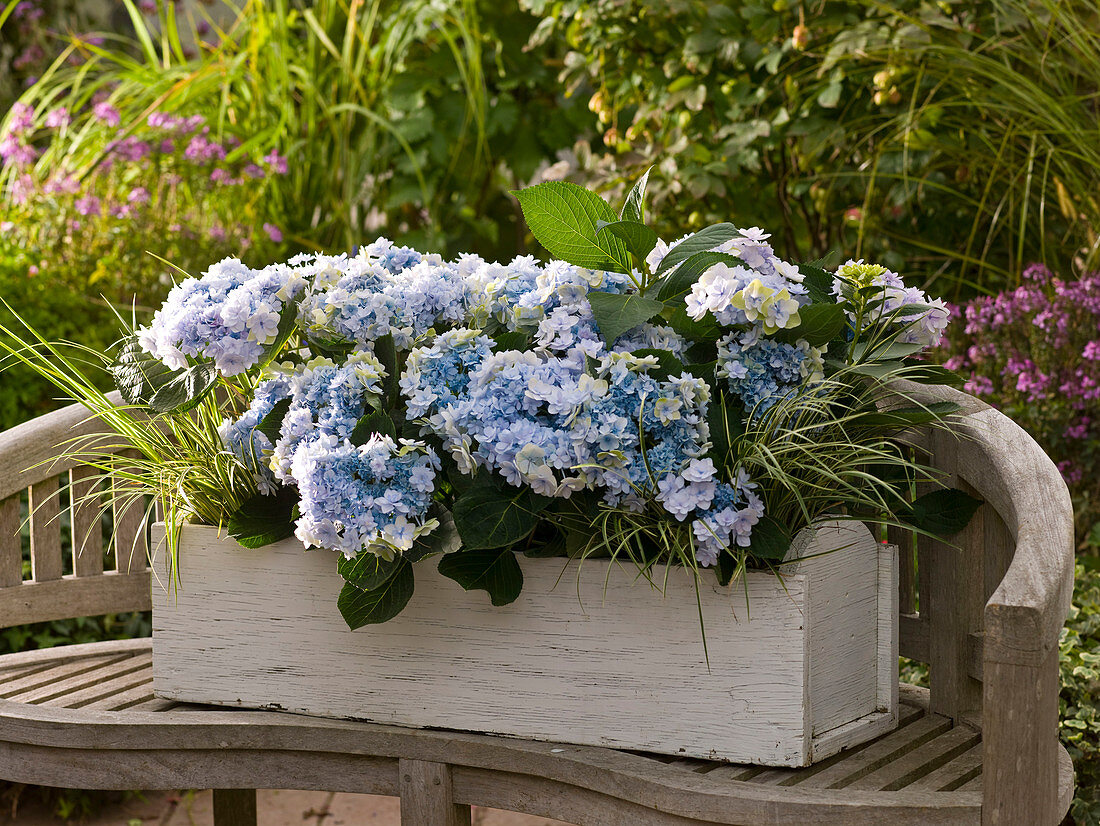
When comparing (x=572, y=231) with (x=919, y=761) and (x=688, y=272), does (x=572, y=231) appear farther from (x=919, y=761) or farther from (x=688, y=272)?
(x=919, y=761)

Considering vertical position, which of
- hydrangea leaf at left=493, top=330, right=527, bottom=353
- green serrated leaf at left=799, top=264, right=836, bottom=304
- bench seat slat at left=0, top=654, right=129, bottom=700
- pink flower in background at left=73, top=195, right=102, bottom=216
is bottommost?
bench seat slat at left=0, top=654, right=129, bottom=700

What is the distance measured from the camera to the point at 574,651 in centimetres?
119

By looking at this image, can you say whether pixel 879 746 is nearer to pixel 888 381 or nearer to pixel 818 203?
pixel 888 381

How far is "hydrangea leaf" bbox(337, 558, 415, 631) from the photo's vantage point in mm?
1202

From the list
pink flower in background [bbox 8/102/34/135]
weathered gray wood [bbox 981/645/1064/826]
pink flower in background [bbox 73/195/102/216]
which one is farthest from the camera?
pink flower in background [bbox 8/102/34/135]

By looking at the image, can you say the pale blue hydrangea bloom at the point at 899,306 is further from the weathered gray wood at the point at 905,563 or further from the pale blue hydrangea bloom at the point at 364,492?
the pale blue hydrangea bloom at the point at 364,492

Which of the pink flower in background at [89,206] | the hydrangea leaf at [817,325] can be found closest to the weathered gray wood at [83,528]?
the hydrangea leaf at [817,325]

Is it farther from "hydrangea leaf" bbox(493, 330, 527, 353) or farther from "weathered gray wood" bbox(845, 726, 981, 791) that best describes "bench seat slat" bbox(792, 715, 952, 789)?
"hydrangea leaf" bbox(493, 330, 527, 353)

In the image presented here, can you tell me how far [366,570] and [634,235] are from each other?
0.47 meters

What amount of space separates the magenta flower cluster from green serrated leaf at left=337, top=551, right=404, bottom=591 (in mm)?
1571

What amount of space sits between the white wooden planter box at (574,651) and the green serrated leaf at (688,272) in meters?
0.30

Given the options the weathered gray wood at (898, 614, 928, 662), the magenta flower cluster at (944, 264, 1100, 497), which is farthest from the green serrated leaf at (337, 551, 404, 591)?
the magenta flower cluster at (944, 264, 1100, 497)

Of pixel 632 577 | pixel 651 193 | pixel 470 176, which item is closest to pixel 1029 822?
pixel 632 577

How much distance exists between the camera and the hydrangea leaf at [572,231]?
123 centimetres
